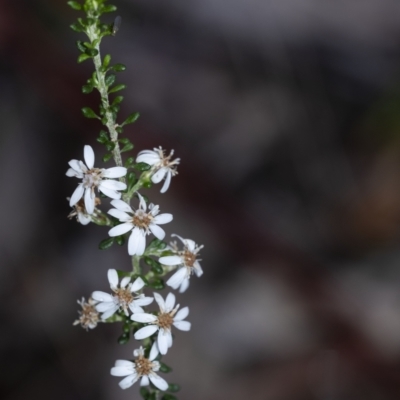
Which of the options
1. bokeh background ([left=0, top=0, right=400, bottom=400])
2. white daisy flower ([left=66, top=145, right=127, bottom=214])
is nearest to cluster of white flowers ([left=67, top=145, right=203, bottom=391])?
white daisy flower ([left=66, top=145, right=127, bottom=214])

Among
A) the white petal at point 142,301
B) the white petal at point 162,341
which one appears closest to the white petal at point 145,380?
the white petal at point 162,341

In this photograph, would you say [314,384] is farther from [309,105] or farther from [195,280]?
[309,105]

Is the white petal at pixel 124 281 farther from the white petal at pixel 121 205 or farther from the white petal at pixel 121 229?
the white petal at pixel 121 205

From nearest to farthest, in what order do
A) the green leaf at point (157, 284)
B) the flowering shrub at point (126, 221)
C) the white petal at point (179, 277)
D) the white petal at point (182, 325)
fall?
the flowering shrub at point (126, 221) < the green leaf at point (157, 284) < the white petal at point (182, 325) < the white petal at point (179, 277)

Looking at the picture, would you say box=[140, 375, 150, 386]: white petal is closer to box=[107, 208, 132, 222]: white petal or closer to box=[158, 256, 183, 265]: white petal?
box=[158, 256, 183, 265]: white petal

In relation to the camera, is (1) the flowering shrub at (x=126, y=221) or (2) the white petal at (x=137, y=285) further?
(2) the white petal at (x=137, y=285)
